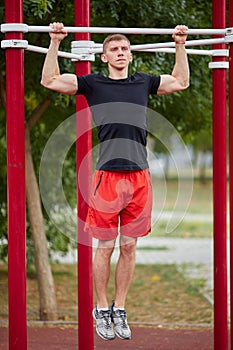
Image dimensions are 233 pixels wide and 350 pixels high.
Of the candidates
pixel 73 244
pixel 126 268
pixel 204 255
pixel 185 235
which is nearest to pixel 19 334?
pixel 126 268

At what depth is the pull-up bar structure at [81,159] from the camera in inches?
177

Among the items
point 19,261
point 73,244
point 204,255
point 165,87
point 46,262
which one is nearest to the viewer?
point 19,261

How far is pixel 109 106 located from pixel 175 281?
28.7 ft

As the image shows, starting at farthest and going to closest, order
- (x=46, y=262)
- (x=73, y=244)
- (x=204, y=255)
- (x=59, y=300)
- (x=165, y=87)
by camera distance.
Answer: (x=204, y=255)
(x=73, y=244)
(x=59, y=300)
(x=46, y=262)
(x=165, y=87)

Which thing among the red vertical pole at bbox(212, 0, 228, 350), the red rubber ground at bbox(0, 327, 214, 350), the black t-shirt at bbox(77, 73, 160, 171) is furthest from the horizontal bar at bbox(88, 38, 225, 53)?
the red rubber ground at bbox(0, 327, 214, 350)

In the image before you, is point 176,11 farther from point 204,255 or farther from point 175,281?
point 204,255

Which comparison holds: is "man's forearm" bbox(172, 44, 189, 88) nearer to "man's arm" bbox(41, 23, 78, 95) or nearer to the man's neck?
the man's neck

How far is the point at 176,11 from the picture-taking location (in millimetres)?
8305

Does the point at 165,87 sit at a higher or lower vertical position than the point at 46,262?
higher

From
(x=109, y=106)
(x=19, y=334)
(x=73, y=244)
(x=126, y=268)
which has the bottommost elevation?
(x=73, y=244)

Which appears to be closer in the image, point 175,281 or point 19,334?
point 19,334

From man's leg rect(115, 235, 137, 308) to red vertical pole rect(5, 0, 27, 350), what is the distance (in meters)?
0.55

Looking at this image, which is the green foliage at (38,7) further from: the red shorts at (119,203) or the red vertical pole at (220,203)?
the red shorts at (119,203)

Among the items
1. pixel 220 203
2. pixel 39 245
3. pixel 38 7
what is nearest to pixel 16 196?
pixel 220 203
